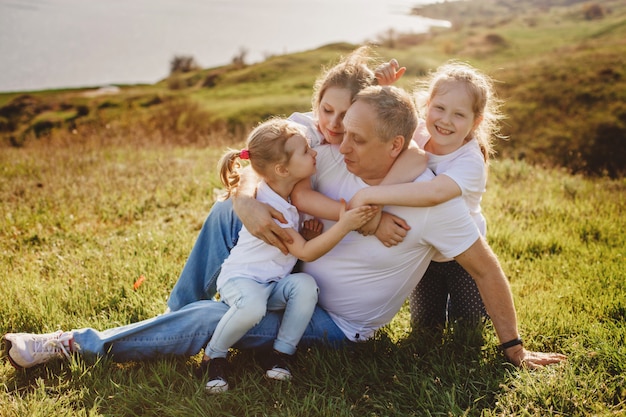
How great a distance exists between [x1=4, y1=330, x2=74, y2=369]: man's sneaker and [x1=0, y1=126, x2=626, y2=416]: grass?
83 millimetres

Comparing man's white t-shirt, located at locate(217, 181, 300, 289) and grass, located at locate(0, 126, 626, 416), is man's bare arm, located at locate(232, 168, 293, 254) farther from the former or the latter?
grass, located at locate(0, 126, 626, 416)

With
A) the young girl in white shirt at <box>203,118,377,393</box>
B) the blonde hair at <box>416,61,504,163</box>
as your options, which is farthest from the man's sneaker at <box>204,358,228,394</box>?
the blonde hair at <box>416,61,504,163</box>

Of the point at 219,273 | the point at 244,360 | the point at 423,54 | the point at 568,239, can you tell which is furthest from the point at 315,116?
the point at 423,54

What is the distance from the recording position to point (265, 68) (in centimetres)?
3294

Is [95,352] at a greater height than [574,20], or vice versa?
[574,20]

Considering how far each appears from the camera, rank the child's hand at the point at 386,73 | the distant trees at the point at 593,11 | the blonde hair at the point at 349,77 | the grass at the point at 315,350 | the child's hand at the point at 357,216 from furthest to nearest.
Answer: the distant trees at the point at 593,11, the child's hand at the point at 386,73, the blonde hair at the point at 349,77, the grass at the point at 315,350, the child's hand at the point at 357,216

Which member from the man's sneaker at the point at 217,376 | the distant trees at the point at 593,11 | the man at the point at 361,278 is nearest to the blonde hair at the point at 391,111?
the man at the point at 361,278

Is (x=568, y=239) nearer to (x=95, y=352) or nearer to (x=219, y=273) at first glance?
(x=219, y=273)

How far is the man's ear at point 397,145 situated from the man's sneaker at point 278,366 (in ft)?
4.13

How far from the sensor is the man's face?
2.77m

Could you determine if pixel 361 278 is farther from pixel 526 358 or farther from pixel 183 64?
pixel 183 64

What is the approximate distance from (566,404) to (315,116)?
214 centimetres

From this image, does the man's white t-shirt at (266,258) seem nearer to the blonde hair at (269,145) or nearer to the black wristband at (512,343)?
the blonde hair at (269,145)

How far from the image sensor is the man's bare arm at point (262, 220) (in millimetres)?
2941
